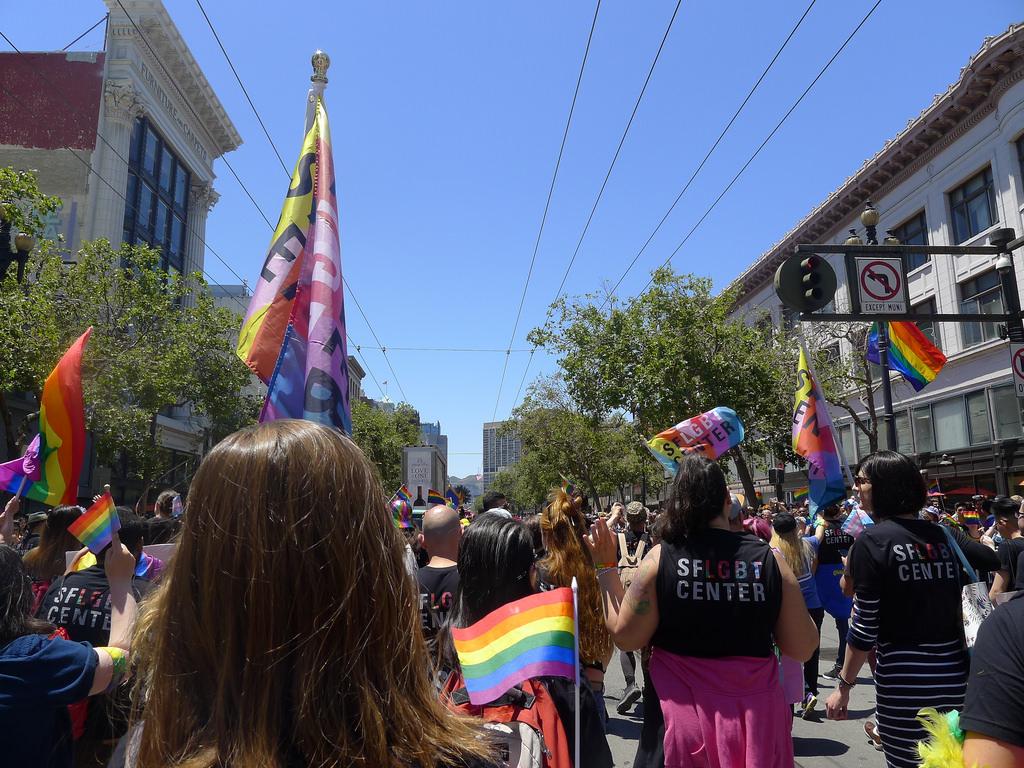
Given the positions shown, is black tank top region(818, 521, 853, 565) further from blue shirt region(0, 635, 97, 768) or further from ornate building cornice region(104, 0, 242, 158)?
ornate building cornice region(104, 0, 242, 158)

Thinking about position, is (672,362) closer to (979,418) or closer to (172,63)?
(979,418)

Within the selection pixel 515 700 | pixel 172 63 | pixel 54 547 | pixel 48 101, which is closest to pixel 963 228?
pixel 54 547

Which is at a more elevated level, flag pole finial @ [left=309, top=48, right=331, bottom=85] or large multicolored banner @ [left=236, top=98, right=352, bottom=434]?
flag pole finial @ [left=309, top=48, right=331, bottom=85]

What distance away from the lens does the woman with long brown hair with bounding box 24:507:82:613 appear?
15.3ft

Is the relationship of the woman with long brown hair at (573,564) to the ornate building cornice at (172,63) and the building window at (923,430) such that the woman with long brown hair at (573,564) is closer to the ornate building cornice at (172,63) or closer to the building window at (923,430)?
the building window at (923,430)

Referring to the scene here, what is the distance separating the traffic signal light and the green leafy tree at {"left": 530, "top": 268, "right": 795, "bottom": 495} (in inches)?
582

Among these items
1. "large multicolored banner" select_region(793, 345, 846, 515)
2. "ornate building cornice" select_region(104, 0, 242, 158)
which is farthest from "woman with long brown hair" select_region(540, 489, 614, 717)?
"ornate building cornice" select_region(104, 0, 242, 158)

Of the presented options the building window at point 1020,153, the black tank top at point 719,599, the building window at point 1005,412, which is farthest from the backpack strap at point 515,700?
the building window at point 1020,153

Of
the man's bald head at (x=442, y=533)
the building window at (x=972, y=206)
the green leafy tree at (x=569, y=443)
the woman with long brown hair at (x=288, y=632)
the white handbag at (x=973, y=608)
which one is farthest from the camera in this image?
the green leafy tree at (x=569, y=443)

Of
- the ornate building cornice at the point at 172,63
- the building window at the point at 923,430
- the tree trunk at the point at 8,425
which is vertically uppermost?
the ornate building cornice at the point at 172,63

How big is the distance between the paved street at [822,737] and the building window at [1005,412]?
68.7 feet

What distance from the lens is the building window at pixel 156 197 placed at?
118ft

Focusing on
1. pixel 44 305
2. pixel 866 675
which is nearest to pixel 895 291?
A: pixel 866 675

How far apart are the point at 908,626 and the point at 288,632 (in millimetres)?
3335
